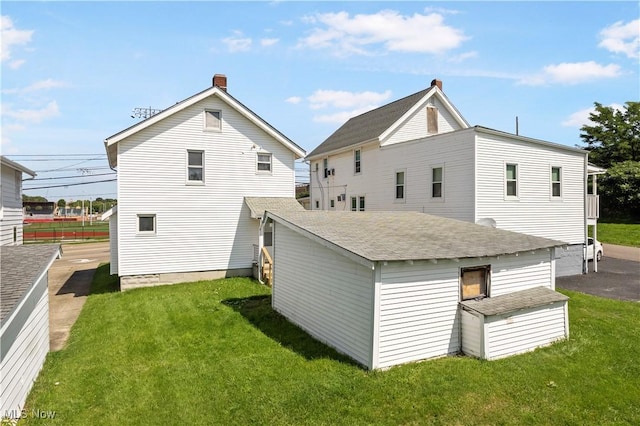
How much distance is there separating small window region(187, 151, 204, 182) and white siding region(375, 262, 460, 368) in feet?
39.7

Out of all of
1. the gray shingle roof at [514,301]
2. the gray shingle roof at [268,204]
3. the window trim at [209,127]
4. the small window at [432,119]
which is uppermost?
the small window at [432,119]

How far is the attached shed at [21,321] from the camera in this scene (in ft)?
20.8

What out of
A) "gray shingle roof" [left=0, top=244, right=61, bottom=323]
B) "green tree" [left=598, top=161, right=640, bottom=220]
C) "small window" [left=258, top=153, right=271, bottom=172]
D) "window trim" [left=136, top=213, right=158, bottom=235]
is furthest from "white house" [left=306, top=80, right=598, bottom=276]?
"green tree" [left=598, top=161, right=640, bottom=220]

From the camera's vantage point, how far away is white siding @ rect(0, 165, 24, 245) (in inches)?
627

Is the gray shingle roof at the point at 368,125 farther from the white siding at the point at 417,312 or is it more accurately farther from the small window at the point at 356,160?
the white siding at the point at 417,312

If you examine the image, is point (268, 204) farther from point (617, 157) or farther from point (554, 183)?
point (617, 157)

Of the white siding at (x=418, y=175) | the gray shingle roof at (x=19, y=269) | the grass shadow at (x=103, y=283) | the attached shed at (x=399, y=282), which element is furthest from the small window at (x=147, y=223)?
the white siding at (x=418, y=175)

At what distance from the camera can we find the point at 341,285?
963 centimetres

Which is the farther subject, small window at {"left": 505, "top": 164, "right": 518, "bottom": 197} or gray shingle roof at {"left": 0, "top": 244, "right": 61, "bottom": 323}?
small window at {"left": 505, "top": 164, "right": 518, "bottom": 197}

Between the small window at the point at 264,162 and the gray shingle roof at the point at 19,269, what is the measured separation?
33.3 ft

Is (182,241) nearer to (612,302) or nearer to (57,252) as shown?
(57,252)

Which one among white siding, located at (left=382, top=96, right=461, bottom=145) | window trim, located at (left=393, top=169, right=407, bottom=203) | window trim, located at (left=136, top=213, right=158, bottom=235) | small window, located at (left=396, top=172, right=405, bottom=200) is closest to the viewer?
window trim, located at (left=136, top=213, right=158, bottom=235)

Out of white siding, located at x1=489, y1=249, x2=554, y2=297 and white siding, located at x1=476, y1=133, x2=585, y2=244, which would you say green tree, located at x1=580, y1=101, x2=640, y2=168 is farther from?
white siding, located at x1=489, y1=249, x2=554, y2=297

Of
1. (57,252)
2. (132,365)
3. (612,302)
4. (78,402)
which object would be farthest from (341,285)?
(612,302)
